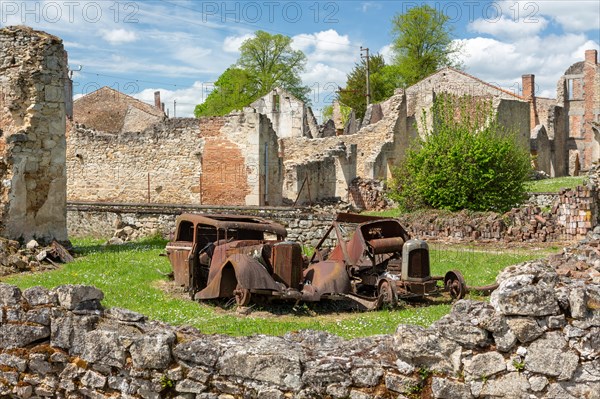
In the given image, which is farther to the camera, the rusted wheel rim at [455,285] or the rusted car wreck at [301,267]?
the rusted wheel rim at [455,285]

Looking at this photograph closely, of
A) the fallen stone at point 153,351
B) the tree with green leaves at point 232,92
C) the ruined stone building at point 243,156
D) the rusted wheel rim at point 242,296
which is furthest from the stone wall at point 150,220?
the tree with green leaves at point 232,92

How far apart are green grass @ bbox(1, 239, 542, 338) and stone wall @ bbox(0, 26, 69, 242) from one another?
1.44 meters

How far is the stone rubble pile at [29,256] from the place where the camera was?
13.6 meters

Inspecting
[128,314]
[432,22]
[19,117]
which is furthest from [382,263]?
[432,22]

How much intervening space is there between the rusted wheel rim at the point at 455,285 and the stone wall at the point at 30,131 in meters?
9.62

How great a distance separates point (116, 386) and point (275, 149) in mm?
21670

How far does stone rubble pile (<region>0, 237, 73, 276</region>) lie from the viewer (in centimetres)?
1359

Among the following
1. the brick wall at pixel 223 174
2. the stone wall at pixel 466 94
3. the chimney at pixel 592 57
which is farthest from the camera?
the chimney at pixel 592 57

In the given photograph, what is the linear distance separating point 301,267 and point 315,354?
16.2ft

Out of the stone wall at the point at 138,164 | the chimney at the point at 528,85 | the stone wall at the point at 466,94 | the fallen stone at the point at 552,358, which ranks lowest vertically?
the fallen stone at the point at 552,358

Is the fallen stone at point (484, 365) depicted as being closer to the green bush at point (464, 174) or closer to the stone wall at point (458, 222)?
the stone wall at point (458, 222)

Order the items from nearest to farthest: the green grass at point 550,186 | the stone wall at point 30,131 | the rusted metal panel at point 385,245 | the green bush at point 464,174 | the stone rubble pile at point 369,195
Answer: the rusted metal panel at point 385,245, the stone wall at point 30,131, the green bush at point 464,174, the green grass at point 550,186, the stone rubble pile at point 369,195

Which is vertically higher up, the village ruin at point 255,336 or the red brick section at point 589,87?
the red brick section at point 589,87

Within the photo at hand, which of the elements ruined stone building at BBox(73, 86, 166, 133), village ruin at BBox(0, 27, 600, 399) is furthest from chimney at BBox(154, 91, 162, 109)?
village ruin at BBox(0, 27, 600, 399)
